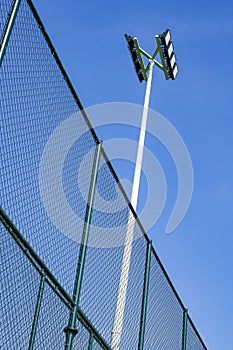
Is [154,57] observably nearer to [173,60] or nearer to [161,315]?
[173,60]

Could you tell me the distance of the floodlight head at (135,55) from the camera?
14391mm

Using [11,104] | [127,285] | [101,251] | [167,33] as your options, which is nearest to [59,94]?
[11,104]

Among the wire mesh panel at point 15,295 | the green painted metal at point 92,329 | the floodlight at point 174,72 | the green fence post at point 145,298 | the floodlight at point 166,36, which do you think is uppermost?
the floodlight at point 174,72

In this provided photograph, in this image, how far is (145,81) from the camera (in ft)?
50.4

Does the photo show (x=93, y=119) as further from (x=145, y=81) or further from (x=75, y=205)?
(x=145, y=81)

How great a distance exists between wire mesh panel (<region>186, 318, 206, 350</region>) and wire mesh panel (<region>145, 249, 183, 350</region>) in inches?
14.0

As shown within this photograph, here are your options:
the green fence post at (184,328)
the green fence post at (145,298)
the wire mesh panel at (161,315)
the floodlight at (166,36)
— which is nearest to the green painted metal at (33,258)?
the green fence post at (145,298)

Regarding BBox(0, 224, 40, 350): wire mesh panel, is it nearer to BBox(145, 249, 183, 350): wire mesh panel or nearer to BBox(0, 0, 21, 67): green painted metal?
BBox(0, 0, 21, 67): green painted metal

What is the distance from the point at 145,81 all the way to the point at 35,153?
1064 centimetres

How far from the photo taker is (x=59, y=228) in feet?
17.8

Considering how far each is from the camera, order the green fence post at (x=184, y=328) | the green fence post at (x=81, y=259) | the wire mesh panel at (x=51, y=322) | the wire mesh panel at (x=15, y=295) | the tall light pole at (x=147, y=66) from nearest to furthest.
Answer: the wire mesh panel at (x=15, y=295)
the wire mesh panel at (x=51, y=322)
the green fence post at (x=81, y=259)
the green fence post at (x=184, y=328)
the tall light pole at (x=147, y=66)

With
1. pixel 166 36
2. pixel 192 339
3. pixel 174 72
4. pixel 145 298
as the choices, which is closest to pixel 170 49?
pixel 166 36

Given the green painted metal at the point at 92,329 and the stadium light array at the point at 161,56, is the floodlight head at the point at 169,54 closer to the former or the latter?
the stadium light array at the point at 161,56

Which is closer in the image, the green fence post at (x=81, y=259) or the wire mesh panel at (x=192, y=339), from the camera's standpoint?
the green fence post at (x=81, y=259)
